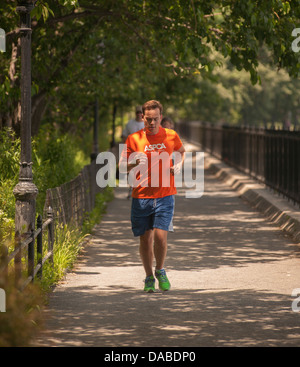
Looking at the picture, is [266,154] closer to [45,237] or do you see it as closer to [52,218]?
[45,237]

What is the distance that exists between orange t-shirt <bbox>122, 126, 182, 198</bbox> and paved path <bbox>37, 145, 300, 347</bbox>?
3.64ft

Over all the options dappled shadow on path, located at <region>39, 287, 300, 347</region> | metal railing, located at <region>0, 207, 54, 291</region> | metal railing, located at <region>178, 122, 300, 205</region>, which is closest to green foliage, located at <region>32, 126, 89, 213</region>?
metal railing, located at <region>0, 207, 54, 291</region>

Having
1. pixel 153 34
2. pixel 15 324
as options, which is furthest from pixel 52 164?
pixel 15 324

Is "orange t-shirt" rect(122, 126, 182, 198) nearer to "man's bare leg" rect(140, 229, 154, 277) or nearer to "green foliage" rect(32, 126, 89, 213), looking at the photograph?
"man's bare leg" rect(140, 229, 154, 277)

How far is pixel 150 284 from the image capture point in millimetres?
8656

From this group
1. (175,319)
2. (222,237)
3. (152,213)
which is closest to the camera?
(175,319)

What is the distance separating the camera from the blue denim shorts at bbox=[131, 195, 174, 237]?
8539 millimetres

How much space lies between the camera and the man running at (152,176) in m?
8.46

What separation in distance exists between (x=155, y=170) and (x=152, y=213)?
473mm

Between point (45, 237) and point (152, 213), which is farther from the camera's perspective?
point (45, 237)

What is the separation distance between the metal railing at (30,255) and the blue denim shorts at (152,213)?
3.36 ft

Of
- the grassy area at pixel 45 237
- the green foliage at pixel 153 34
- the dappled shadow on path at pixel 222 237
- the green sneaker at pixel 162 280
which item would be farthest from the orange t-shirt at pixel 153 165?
the green foliage at pixel 153 34

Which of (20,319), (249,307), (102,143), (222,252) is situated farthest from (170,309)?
(102,143)

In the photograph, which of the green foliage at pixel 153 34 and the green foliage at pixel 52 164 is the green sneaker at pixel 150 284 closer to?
the green foliage at pixel 52 164
